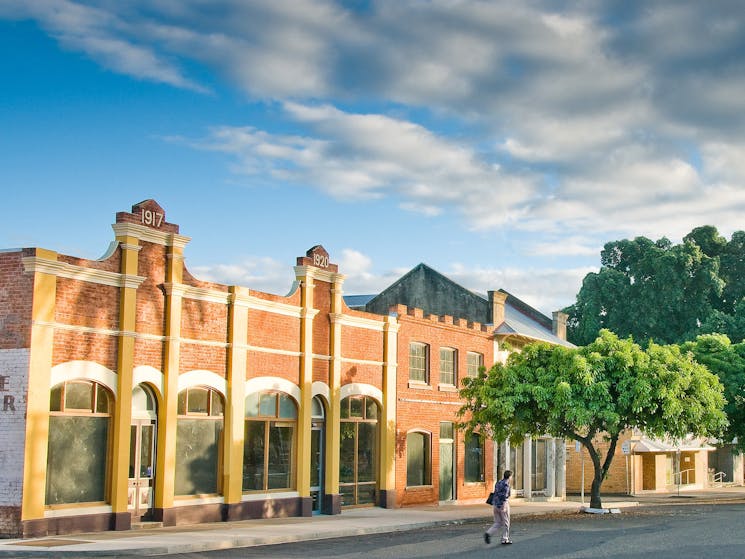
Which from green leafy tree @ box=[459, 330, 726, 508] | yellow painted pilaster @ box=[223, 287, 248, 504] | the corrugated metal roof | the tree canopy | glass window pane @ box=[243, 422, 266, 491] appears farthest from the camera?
the tree canopy

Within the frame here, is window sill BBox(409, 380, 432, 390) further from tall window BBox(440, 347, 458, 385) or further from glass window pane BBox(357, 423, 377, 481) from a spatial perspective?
glass window pane BBox(357, 423, 377, 481)

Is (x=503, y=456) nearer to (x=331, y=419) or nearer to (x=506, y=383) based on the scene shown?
(x=506, y=383)

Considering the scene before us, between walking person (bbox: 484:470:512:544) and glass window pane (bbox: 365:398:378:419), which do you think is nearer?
walking person (bbox: 484:470:512:544)

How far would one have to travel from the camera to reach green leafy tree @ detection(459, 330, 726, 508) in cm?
2948

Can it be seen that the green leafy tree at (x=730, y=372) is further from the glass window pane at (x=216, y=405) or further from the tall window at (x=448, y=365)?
the glass window pane at (x=216, y=405)

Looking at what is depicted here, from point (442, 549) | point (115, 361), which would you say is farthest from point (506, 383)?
point (115, 361)

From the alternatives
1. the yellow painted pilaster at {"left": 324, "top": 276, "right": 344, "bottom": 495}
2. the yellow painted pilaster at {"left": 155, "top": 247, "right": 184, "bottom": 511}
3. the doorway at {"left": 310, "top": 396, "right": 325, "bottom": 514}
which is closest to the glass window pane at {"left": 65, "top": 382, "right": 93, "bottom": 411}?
the yellow painted pilaster at {"left": 155, "top": 247, "right": 184, "bottom": 511}

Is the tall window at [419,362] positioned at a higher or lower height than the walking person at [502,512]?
higher

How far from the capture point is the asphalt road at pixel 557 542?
1966cm

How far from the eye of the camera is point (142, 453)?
76.9 ft

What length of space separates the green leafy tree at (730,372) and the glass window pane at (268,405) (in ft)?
69.6

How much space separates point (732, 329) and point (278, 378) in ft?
128

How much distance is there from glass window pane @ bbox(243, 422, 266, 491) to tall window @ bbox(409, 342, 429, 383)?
7750 mm

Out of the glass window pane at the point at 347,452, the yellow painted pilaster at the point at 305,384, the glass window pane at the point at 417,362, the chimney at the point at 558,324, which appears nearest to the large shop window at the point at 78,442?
the yellow painted pilaster at the point at 305,384
